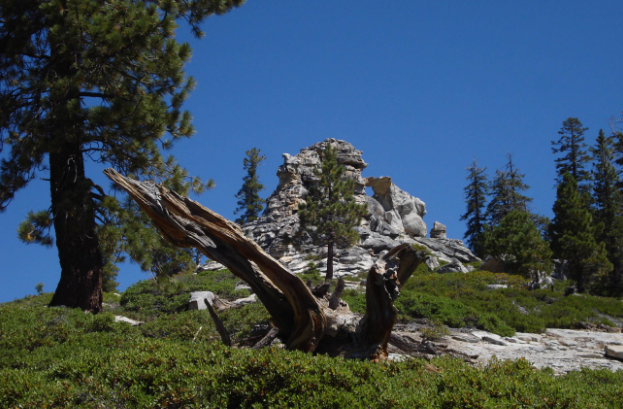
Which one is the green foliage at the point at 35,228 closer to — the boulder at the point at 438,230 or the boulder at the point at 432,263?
the boulder at the point at 432,263

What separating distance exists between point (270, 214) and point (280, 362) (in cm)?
4260

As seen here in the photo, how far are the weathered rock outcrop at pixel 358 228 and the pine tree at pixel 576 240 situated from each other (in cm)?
1035

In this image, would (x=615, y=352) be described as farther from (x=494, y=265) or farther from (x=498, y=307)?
(x=494, y=265)

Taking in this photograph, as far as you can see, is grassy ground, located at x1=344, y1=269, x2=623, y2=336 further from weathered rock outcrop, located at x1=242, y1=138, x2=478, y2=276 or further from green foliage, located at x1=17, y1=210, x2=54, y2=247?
weathered rock outcrop, located at x1=242, y1=138, x2=478, y2=276

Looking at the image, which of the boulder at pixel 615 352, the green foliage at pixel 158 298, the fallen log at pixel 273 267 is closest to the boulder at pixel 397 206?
the green foliage at pixel 158 298

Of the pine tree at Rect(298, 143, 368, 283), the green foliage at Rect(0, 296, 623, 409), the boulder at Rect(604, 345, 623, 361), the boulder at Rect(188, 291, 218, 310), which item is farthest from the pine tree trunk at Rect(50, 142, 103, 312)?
the pine tree at Rect(298, 143, 368, 283)

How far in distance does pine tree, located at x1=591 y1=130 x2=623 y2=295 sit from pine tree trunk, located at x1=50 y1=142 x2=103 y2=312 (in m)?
31.5

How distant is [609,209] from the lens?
39.1 m

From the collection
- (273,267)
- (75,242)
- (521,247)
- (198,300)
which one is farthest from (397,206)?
(273,267)

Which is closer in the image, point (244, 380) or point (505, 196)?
point (244, 380)

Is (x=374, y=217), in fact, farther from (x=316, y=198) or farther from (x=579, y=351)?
(x=579, y=351)

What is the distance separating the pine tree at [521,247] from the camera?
2984cm

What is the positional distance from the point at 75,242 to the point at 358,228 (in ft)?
113

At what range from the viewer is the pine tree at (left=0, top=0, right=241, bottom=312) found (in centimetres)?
1177
